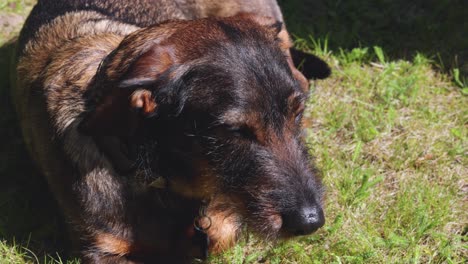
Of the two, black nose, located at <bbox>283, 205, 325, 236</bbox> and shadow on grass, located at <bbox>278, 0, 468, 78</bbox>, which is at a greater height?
black nose, located at <bbox>283, 205, 325, 236</bbox>

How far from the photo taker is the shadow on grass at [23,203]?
4.43 meters

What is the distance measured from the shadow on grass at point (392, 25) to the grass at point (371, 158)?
15mm

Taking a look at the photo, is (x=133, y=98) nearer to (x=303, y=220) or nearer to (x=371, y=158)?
(x=303, y=220)

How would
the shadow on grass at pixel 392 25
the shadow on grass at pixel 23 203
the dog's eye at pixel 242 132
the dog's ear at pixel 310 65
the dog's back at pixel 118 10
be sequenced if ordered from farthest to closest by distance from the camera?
the shadow on grass at pixel 392 25
the dog's ear at pixel 310 65
the dog's back at pixel 118 10
the shadow on grass at pixel 23 203
the dog's eye at pixel 242 132

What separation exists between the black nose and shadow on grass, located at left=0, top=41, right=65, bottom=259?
1.77m

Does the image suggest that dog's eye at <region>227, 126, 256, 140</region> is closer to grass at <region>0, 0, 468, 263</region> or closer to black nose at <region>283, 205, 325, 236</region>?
black nose at <region>283, 205, 325, 236</region>

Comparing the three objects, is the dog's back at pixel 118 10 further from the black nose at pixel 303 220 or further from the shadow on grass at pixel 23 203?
the black nose at pixel 303 220

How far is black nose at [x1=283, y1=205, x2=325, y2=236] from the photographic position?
11.2 ft

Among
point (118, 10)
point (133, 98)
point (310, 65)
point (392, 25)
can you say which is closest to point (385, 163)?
point (310, 65)

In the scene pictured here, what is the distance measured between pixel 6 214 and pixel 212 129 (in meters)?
2.08

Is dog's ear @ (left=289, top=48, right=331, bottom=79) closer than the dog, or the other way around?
the dog

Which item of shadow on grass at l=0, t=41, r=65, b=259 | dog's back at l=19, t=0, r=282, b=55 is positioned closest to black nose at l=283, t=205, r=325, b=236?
shadow on grass at l=0, t=41, r=65, b=259

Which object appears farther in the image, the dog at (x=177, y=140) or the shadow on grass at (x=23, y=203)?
the shadow on grass at (x=23, y=203)

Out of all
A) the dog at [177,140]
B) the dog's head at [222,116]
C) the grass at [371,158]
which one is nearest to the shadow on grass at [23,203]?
the grass at [371,158]
